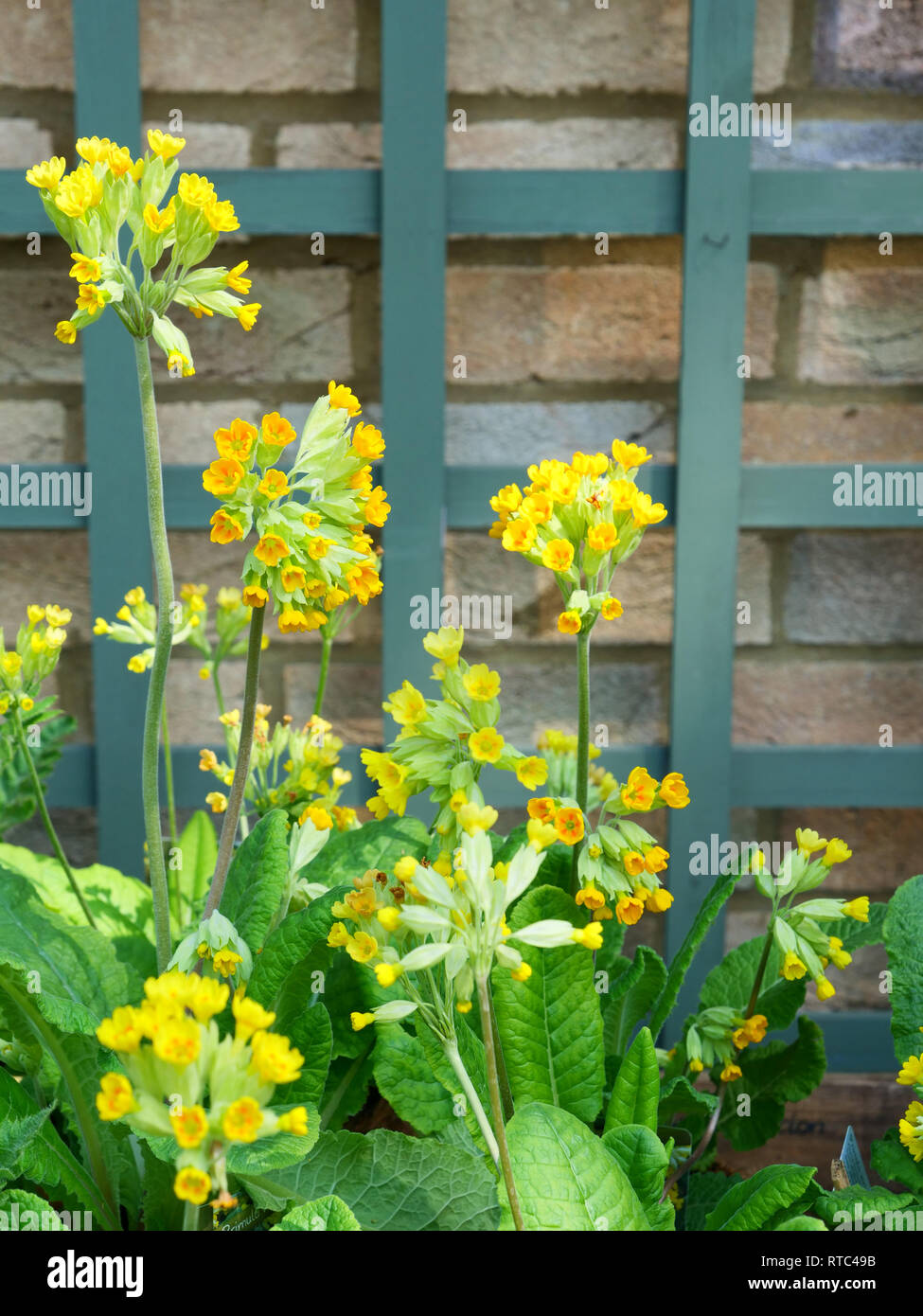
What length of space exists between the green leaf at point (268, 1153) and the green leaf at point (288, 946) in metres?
0.12

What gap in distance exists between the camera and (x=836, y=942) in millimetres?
647

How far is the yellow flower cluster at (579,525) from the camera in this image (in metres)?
0.57

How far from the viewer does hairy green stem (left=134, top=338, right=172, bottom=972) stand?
56cm

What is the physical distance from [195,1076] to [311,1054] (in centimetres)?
23

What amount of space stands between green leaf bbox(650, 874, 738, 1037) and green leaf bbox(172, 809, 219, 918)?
471 millimetres

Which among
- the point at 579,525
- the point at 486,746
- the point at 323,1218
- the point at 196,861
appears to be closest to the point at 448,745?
the point at 486,746

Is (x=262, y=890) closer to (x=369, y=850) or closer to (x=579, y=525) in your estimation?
(x=369, y=850)

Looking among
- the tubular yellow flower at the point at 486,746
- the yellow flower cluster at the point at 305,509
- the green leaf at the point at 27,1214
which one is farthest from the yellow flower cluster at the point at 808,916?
the green leaf at the point at 27,1214

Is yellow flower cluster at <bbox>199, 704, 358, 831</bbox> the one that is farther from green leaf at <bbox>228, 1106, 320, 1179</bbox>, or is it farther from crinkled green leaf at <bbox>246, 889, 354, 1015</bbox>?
green leaf at <bbox>228, 1106, 320, 1179</bbox>

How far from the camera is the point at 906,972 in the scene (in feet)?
2.19

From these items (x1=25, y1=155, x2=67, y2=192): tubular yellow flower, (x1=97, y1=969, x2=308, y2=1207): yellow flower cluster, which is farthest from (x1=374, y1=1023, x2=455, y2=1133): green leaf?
(x1=25, y1=155, x2=67, y2=192): tubular yellow flower

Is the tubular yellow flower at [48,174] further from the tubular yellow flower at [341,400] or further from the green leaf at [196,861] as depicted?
the green leaf at [196,861]

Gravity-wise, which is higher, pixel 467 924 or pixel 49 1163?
pixel 467 924
